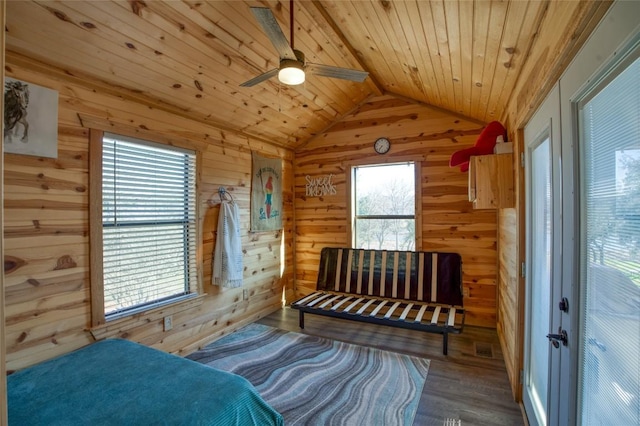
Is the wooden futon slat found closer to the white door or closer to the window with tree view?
the window with tree view

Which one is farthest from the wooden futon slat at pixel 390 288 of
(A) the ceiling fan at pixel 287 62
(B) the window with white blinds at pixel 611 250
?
(A) the ceiling fan at pixel 287 62

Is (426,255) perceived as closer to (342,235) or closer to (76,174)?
(342,235)

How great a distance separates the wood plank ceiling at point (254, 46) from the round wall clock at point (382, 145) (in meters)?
0.80

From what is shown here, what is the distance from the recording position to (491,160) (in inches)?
95.4

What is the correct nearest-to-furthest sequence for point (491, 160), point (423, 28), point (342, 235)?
point (423, 28) < point (491, 160) < point (342, 235)

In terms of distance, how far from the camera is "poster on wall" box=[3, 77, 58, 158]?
1.87 metres

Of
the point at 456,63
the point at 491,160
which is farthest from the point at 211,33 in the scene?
the point at 491,160

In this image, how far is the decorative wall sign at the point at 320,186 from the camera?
14.6 feet

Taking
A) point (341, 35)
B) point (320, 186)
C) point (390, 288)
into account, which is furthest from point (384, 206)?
point (341, 35)

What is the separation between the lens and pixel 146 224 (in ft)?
8.73

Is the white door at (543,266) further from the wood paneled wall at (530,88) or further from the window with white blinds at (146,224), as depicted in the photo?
the window with white blinds at (146,224)

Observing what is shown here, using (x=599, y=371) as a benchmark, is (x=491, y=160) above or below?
above

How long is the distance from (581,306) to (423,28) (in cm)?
182

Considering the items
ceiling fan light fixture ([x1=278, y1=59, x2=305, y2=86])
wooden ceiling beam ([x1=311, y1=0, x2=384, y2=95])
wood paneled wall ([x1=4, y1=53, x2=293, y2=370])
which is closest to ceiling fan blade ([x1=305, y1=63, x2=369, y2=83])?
ceiling fan light fixture ([x1=278, y1=59, x2=305, y2=86])
